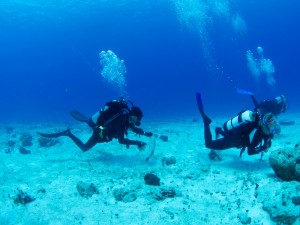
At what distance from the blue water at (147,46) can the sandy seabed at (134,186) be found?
17203 millimetres

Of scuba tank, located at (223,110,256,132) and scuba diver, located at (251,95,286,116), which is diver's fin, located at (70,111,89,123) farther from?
scuba diver, located at (251,95,286,116)

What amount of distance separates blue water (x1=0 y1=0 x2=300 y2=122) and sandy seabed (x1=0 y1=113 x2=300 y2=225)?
17203 millimetres

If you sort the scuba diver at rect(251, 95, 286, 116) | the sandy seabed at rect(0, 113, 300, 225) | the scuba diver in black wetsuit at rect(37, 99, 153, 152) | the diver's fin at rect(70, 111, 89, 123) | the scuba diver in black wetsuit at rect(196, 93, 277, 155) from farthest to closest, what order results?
the scuba diver at rect(251, 95, 286, 116), the diver's fin at rect(70, 111, 89, 123), the scuba diver in black wetsuit at rect(37, 99, 153, 152), the scuba diver in black wetsuit at rect(196, 93, 277, 155), the sandy seabed at rect(0, 113, 300, 225)

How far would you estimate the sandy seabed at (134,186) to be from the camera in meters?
6.15

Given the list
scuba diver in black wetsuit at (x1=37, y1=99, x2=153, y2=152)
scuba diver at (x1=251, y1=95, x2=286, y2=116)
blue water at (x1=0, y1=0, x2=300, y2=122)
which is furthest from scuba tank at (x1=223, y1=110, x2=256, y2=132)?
blue water at (x1=0, y1=0, x2=300, y2=122)

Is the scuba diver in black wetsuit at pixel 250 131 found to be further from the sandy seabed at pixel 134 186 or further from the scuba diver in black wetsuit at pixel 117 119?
the scuba diver in black wetsuit at pixel 117 119

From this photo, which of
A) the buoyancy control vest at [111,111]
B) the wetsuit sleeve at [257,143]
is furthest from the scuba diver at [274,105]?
the buoyancy control vest at [111,111]

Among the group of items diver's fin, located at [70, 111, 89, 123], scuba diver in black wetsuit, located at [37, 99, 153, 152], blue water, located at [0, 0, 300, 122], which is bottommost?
scuba diver in black wetsuit, located at [37, 99, 153, 152]

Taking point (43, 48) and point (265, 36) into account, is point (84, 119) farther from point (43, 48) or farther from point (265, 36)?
point (265, 36)

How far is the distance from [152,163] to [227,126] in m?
2.92

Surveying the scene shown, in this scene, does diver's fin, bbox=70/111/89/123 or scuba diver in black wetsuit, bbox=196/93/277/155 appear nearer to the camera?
scuba diver in black wetsuit, bbox=196/93/277/155

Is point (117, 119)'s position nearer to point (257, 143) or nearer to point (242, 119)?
point (242, 119)

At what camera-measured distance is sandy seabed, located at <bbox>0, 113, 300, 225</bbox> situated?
242 inches

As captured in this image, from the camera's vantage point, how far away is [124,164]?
1009 centimetres
